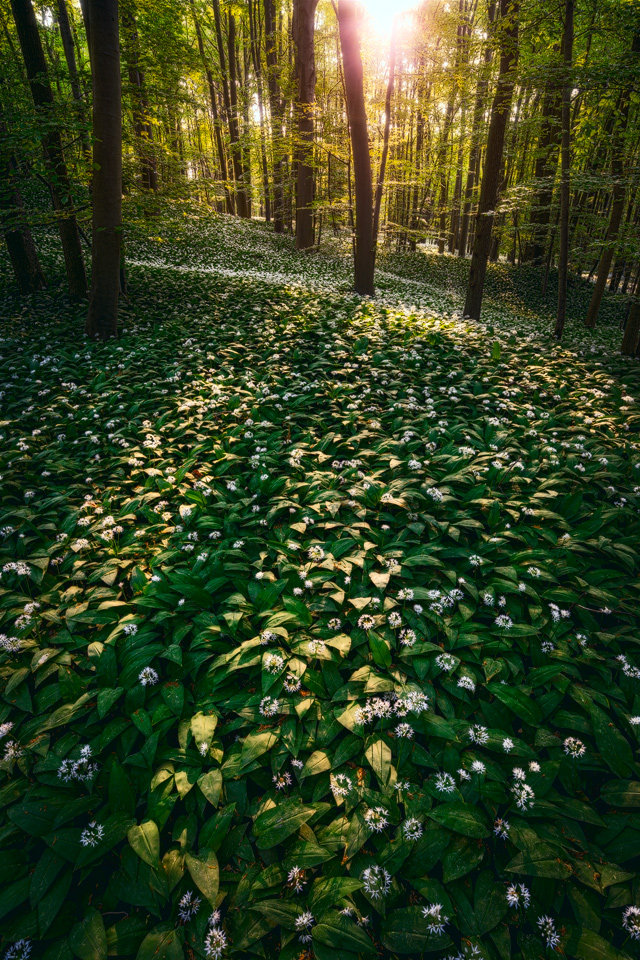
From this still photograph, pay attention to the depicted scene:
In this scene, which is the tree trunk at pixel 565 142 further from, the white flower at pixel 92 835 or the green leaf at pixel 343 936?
the white flower at pixel 92 835

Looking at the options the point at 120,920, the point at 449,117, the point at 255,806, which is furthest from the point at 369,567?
the point at 449,117

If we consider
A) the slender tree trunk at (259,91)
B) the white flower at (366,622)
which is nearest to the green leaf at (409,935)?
the white flower at (366,622)

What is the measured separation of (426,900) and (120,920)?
1.31 metres

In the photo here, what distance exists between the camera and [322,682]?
8.13ft

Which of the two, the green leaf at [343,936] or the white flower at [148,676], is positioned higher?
the white flower at [148,676]

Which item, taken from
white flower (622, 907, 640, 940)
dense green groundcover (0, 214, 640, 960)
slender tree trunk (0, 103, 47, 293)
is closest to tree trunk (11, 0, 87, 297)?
slender tree trunk (0, 103, 47, 293)

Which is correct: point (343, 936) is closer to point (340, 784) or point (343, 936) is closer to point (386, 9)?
point (340, 784)

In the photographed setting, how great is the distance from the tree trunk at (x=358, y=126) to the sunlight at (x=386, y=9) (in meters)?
4.44

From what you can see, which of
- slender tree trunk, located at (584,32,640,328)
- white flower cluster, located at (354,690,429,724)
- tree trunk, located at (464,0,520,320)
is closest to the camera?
white flower cluster, located at (354,690,429,724)

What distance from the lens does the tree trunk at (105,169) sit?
249 inches

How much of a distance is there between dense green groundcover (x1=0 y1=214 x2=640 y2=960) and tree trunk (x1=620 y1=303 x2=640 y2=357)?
362cm

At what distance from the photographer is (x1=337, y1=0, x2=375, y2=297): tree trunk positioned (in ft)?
28.1

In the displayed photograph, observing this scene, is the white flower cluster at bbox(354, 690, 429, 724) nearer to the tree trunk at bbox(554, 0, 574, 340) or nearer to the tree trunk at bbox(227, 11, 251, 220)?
the tree trunk at bbox(554, 0, 574, 340)

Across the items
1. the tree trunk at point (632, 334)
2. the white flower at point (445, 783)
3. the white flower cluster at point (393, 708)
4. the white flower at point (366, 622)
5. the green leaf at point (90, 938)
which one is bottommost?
the green leaf at point (90, 938)
